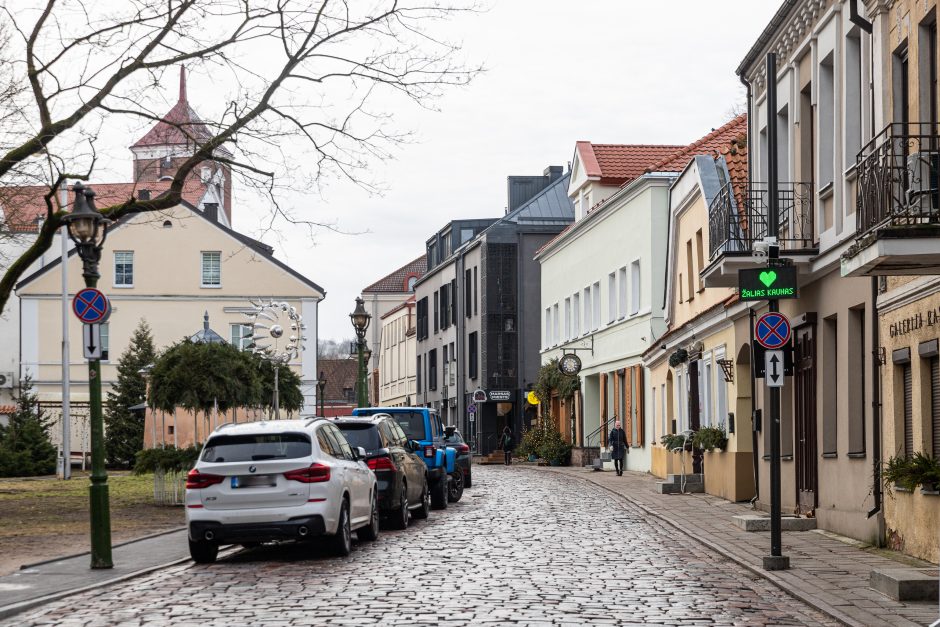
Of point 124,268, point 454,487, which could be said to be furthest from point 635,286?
point 124,268

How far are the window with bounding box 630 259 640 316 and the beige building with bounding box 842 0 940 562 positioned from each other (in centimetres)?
2754

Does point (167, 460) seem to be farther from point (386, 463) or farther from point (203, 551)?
point (203, 551)

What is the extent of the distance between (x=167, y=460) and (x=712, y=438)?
10.7 meters

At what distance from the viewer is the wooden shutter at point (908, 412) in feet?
54.1

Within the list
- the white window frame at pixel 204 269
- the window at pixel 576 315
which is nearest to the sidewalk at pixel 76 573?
the window at pixel 576 315

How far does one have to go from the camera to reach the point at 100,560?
1598 cm

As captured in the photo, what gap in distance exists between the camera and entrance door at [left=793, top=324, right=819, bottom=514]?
21453mm

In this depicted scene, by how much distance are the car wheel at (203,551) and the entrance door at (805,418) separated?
9079 millimetres

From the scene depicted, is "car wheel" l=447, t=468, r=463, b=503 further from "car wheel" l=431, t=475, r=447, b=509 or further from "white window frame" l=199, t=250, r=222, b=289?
"white window frame" l=199, t=250, r=222, b=289

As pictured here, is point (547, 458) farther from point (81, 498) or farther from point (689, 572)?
point (689, 572)

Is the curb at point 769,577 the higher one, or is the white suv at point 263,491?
the white suv at point 263,491

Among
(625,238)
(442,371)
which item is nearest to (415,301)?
(442,371)

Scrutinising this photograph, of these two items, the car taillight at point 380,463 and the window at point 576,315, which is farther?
the window at point 576,315

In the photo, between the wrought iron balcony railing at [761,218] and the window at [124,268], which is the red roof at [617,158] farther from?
the wrought iron balcony railing at [761,218]
